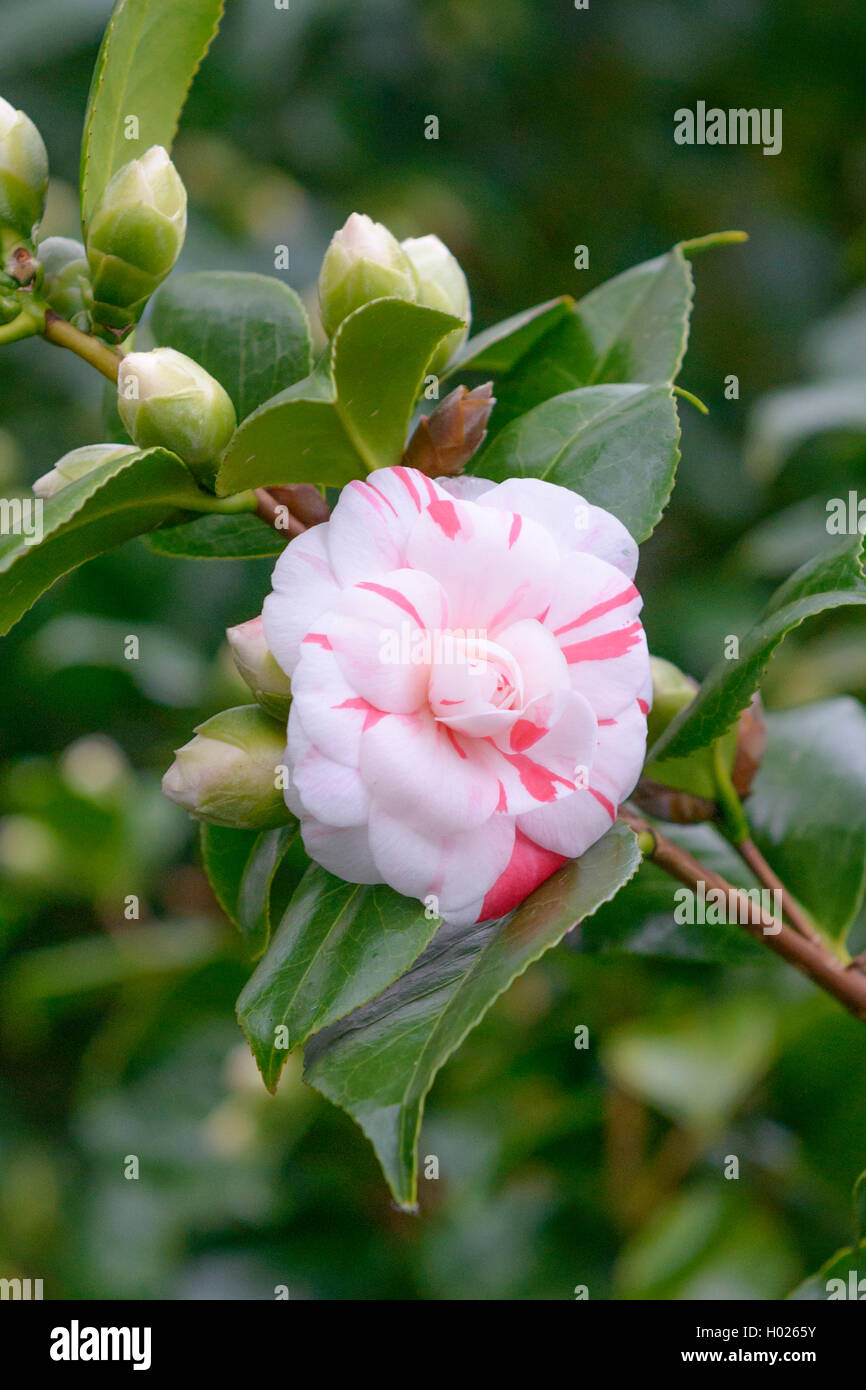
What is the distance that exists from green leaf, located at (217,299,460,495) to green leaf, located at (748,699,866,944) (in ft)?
1.59

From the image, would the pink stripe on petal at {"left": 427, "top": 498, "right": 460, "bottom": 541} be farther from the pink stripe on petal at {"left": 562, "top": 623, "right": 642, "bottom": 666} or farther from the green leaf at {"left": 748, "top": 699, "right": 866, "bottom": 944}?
the green leaf at {"left": 748, "top": 699, "right": 866, "bottom": 944}

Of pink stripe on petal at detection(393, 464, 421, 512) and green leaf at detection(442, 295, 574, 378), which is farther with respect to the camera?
green leaf at detection(442, 295, 574, 378)

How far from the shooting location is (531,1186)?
160cm

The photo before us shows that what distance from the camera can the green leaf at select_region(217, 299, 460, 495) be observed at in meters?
0.64

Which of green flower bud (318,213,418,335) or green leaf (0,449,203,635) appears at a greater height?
green flower bud (318,213,418,335)

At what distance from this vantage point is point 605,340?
887 mm

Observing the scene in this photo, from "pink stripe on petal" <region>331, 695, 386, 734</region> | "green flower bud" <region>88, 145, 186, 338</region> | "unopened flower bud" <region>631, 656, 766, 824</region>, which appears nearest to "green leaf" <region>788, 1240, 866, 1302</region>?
"unopened flower bud" <region>631, 656, 766, 824</region>

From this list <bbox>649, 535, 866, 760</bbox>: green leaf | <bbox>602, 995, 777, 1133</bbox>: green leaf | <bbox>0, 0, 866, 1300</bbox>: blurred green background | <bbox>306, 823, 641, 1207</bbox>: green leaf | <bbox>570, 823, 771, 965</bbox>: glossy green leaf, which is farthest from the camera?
<bbox>0, 0, 866, 1300</bbox>: blurred green background

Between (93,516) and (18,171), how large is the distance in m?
0.22

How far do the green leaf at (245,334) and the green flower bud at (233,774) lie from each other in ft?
0.85

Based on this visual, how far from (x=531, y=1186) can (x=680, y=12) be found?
82.7 inches

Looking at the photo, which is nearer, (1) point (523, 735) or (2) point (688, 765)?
(1) point (523, 735)

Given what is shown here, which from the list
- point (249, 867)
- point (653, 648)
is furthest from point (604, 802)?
point (653, 648)

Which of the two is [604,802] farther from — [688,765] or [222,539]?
[222,539]
